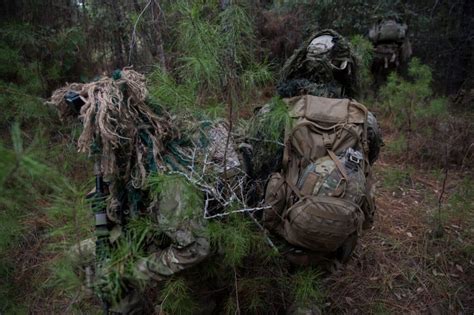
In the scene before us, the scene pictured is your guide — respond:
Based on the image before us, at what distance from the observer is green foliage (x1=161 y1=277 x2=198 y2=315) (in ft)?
6.42

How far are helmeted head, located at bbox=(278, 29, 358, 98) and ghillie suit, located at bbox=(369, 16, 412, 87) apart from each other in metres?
4.60

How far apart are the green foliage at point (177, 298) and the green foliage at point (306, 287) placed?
0.66 m

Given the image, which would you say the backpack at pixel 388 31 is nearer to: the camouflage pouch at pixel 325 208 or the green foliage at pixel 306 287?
the camouflage pouch at pixel 325 208

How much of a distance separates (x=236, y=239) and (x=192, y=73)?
0.88 m

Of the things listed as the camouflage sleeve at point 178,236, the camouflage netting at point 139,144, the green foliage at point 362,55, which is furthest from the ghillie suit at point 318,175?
the green foliage at point 362,55

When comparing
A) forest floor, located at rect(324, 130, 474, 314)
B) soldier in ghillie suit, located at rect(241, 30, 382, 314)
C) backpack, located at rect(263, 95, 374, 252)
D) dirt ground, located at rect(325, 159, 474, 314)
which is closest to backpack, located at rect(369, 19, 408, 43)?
forest floor, located at rect(324, 130, 474, 314)

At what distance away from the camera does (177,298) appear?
81.2 inches

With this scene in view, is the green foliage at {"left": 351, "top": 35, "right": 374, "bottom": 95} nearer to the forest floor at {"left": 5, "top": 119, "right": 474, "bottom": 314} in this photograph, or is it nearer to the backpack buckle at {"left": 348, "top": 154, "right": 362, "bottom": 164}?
the backpack buckle at {"left": 348, "top": 154, "right": 362, "bottom": 164}

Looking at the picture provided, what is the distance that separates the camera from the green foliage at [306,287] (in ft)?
7.06

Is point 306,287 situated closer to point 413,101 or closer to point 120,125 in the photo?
point 120,125

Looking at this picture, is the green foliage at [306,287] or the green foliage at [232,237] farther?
the green foliage at [306,287]

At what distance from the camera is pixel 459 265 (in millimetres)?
3105

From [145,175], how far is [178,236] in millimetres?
360

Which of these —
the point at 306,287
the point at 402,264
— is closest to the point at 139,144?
the point at 306,287
